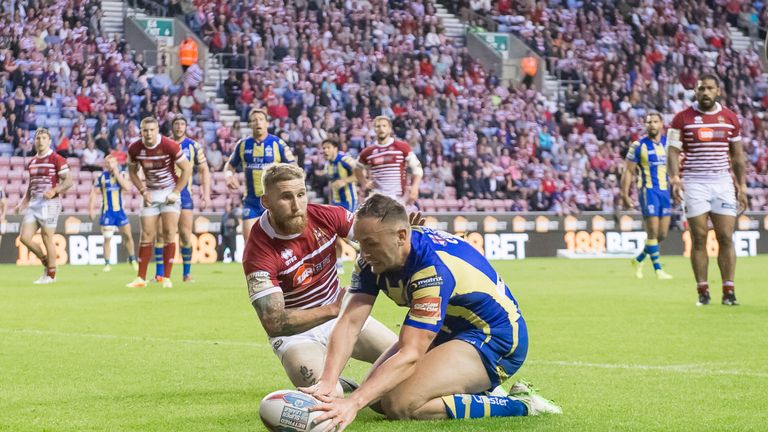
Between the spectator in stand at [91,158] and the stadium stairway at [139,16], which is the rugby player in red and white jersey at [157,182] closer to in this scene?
the spectator in stand at [91,158]

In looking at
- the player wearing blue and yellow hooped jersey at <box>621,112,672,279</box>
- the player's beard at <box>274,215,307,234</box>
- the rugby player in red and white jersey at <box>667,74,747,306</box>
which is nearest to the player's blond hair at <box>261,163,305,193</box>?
the player's beard at <box>274,215,307,234</box>

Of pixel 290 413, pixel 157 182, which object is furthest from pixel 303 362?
pixel 157 182

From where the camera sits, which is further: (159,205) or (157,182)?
(159,205)

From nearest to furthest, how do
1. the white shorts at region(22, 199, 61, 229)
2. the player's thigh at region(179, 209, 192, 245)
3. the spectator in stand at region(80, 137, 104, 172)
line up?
1. the player's thigh at region(179, 209, 192, 245)
2. the white shorts at region(22, 199, 61, 229)
3. the spectator in stand at region(80, 137, 104, 172)

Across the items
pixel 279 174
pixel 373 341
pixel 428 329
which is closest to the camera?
pixel 428 329

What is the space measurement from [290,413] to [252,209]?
1268 centimetres

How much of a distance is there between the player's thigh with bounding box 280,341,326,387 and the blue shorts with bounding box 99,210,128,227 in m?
18.1

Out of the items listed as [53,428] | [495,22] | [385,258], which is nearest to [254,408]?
[53,428]

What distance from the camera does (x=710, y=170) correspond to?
13.7m

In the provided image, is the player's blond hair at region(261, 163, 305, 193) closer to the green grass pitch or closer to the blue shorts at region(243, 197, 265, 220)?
the green grass pitch

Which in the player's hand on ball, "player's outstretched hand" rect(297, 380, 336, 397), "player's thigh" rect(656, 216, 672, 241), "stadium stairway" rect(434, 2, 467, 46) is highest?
"player's outstretched hand" rect(297, 380, 336, 397)

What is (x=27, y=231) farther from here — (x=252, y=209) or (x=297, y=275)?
(x=297, y=275)

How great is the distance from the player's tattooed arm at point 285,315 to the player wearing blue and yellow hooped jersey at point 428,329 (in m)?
0.69

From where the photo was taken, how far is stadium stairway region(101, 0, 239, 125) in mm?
33797
